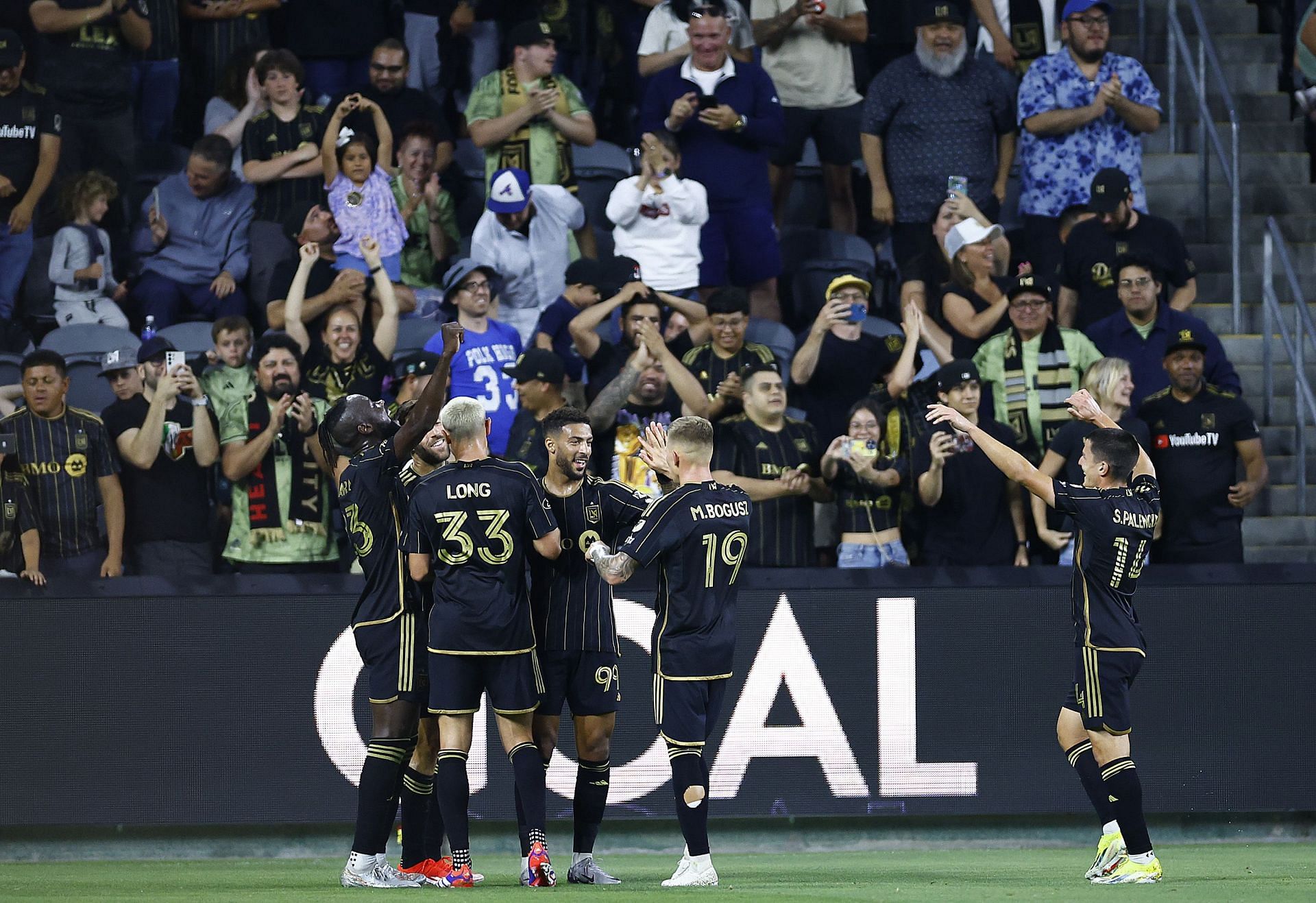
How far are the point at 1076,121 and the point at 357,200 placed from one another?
5510 mm

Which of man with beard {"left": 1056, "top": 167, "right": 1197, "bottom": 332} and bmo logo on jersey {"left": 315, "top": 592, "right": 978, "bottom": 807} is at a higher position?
man with beard {"left": 1056, "top": 167, "right": 1197, "bottom": 332}

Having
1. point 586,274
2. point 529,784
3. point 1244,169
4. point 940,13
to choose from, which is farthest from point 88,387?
point 1244,169

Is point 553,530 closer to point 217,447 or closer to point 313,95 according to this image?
point 217,447

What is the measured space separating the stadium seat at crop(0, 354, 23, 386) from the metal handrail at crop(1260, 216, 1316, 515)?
9.02 m

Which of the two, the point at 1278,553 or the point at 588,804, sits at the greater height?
the point at 1278,553

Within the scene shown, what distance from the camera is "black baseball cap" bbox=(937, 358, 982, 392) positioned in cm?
1135

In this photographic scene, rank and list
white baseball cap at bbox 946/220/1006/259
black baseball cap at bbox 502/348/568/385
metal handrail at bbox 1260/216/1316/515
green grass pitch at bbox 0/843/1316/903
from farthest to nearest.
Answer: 1. white baseball cap at bbox 946/220/1006/259
2. metal handrail at bbox 1260/216/1316/515
3. black baseball cap at bbox 502/348/568/385
4. green grass pitch at bbox 0/843/1316/903

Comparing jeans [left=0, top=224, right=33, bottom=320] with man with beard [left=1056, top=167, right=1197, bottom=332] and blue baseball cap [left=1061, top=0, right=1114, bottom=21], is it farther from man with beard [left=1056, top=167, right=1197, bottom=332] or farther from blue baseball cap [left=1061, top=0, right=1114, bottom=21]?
blue baseball cap [left=1061, top=0, right=1114, bottom=21]

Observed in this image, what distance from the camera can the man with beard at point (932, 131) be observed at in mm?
14016

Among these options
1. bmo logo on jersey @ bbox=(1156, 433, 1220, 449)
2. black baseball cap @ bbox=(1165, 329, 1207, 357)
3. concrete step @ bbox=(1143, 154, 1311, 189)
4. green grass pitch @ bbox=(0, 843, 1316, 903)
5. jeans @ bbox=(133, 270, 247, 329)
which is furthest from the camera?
concrete step @ bbox=(1143, 154, 1311, 189)

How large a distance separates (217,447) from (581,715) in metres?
4.02

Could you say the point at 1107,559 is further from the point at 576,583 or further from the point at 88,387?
the point at 88,387

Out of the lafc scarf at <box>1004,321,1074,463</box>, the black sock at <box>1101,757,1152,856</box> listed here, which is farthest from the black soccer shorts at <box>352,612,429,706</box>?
the lafc scarf at <box>1004,321,1074,463</box>

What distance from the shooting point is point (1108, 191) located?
13.0 meters
